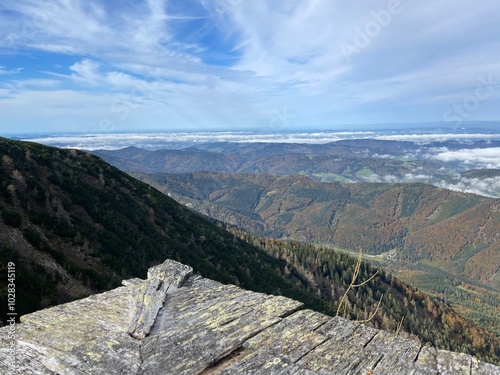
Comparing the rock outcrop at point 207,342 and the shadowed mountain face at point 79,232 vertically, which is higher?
the rock outcrop at point 207,342

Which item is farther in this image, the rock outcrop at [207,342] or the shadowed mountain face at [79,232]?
the shadowed mountain face at [79,232]

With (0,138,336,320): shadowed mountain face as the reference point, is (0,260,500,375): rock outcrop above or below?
above

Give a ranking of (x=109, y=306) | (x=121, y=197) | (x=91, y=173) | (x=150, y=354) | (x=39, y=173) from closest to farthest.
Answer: (x=150, y=354), (x=109, y=306), (x=39, y=173), (x=121, y=197), (x=91, y=173)

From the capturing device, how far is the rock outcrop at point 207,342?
15.6 feet

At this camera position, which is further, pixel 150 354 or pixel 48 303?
pixel 48 303

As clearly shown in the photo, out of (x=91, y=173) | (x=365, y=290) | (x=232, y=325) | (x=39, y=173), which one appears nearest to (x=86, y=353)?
(x=232, y=325)

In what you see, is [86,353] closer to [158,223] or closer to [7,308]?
[7,308]

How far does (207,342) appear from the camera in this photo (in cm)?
527

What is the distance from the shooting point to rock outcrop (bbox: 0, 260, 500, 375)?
474cm

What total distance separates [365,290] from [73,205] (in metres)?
181

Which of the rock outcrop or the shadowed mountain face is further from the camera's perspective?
the shadowed mountain face

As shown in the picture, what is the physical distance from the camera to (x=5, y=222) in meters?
19.8

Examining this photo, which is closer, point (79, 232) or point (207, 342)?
point (207, 342)

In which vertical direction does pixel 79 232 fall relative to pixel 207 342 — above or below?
below
